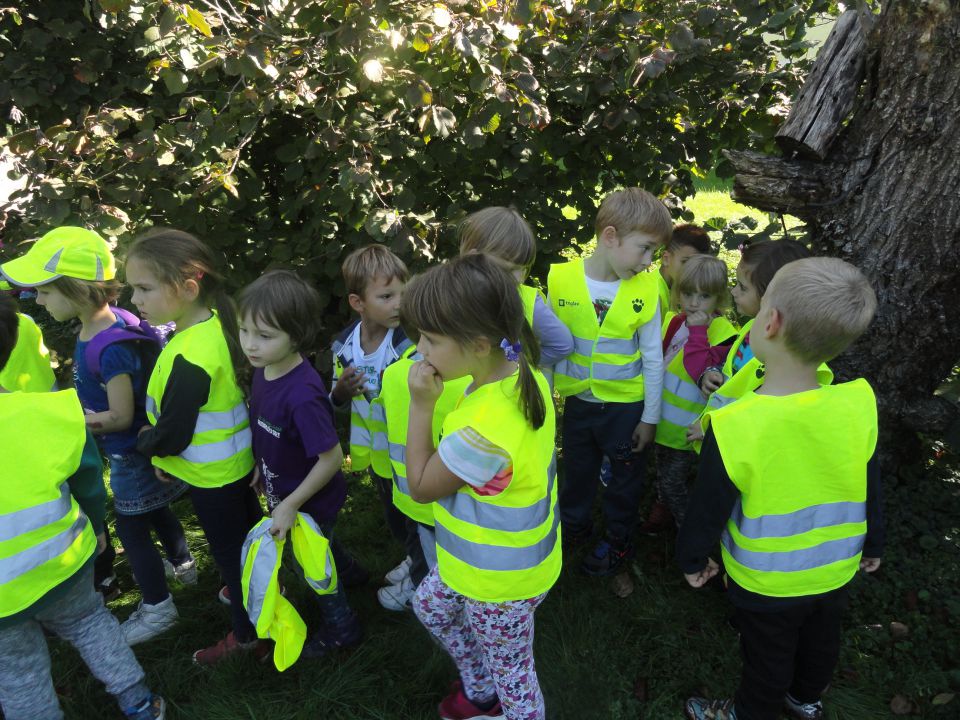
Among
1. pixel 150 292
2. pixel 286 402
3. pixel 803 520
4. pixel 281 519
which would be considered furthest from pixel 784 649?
pixel 150 292

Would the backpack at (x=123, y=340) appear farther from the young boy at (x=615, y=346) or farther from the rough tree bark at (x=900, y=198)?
the rough tree bark at (x=900, y=198)

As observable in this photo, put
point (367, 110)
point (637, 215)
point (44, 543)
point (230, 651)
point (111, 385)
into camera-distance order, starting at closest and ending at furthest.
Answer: point (44, 543), point (111, 385), point (637, 215), point (230, 651), point (367, 110)

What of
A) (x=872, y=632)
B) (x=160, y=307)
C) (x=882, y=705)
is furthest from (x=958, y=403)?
(x=160, y=307)

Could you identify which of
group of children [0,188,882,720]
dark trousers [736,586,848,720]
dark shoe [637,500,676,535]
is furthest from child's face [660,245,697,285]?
dark trousers [736,586,848,720]

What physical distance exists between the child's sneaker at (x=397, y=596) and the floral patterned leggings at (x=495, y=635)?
27.7 inches

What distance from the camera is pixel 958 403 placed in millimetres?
3078

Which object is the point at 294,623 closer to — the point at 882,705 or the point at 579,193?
the point at 882,705

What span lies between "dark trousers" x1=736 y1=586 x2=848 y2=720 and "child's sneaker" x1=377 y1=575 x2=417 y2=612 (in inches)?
54.7

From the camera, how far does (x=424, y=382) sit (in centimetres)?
181

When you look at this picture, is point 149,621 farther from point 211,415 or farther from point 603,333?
point 603,333

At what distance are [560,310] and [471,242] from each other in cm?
52

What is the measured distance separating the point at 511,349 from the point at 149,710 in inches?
75.2

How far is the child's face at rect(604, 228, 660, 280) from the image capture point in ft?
8.71

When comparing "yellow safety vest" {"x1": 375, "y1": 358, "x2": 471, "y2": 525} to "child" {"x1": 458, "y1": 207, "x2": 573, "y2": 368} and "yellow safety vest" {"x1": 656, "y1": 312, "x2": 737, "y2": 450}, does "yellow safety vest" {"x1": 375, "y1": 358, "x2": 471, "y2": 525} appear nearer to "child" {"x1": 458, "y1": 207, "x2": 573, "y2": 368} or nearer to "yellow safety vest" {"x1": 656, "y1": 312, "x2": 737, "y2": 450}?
"child" {"x1": 458, "y1": 207, "x2": 573, "y2": 368}
